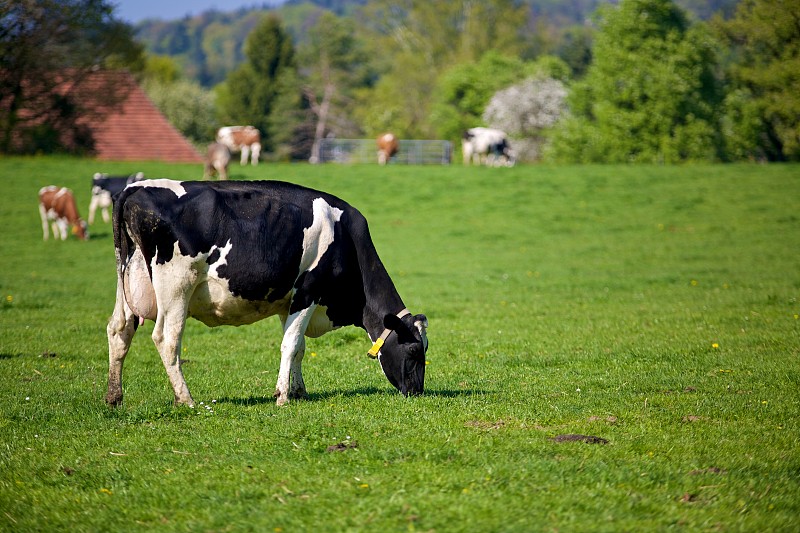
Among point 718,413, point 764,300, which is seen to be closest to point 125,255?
point 718,413

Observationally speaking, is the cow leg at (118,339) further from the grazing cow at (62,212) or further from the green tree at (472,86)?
the green tree at (472,86)

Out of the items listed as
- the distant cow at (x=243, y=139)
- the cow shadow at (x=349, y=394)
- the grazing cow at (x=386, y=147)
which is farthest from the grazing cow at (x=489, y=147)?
the cow shadow at (x=349, y=394)

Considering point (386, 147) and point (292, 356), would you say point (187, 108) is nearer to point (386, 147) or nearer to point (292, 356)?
point (386, 147)

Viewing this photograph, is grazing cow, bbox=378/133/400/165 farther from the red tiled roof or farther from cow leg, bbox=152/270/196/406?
cow leg, bbox=152/270/196/406

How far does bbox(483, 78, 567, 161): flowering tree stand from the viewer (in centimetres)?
7994

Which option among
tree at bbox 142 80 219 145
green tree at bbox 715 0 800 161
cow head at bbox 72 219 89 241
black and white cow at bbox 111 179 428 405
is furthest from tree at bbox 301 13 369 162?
black and white cow at bbox 111 179 428 405

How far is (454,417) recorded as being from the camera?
8992 millimetres

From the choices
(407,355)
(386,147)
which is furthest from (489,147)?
(407,355)

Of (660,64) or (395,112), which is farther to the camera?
(395,112)

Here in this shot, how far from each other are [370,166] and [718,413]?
38.8m

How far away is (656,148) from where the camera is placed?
6284 cm

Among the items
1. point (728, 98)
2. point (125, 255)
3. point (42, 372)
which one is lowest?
point (42, 372)

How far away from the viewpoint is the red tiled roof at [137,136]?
58.3m

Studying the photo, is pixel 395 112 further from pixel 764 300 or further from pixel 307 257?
pixel 307 257
